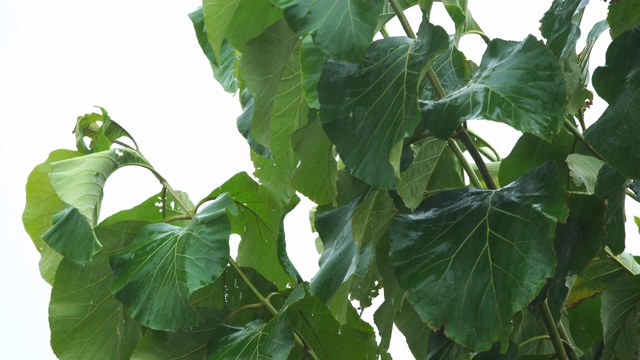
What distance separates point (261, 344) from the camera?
0.70 meters

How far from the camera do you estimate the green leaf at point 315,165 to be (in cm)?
64

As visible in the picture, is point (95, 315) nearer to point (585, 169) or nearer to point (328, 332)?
point (328, 332)

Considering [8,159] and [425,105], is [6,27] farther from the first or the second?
[425,105]

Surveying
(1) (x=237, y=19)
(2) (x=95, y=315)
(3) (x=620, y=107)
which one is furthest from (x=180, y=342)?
(3) (x=620, y=107)

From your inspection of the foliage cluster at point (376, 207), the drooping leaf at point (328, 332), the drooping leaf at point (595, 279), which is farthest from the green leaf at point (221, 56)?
the drooping leaf at point (595, 279)

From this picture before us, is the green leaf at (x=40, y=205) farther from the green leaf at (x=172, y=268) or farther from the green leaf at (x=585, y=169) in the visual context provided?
the green leaf at (x=585, y=169)

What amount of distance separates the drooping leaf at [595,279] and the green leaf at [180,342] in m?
0.34

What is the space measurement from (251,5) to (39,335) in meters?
1.42

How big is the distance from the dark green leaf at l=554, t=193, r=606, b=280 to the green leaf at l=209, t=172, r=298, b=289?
12.9 inches

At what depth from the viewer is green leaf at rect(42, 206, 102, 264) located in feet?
2.37

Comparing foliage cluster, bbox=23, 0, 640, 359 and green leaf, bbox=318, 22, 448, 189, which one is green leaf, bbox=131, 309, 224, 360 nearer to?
foliage cluster, bbox=23, 0, 640, 359

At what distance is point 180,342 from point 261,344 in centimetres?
11

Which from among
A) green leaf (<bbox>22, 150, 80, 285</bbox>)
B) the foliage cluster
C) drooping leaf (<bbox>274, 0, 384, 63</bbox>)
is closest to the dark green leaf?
the foliage cluster

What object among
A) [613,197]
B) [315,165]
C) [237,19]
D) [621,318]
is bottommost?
[621,318]
